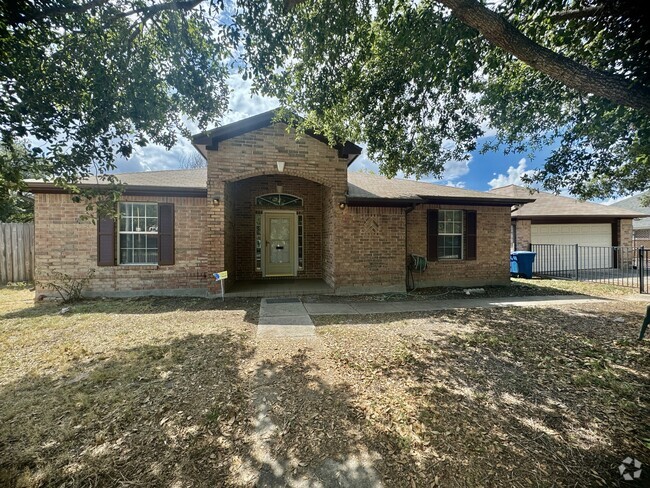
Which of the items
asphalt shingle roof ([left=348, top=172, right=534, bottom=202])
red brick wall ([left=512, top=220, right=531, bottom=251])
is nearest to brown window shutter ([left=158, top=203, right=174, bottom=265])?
Result: asphalt shingle roof ([left=348, top=172, right=534, bottom=202])

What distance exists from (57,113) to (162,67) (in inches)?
84.7

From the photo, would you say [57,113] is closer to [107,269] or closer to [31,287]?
[107,269]

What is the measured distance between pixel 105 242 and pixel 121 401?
6140 mm

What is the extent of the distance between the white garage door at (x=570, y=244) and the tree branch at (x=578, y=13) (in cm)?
1149

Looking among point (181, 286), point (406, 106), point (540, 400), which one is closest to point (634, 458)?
point (540, 400)

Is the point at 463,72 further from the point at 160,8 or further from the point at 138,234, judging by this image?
the point at 138,234

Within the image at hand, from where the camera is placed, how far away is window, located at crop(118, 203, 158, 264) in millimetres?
7484

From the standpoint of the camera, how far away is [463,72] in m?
4.90

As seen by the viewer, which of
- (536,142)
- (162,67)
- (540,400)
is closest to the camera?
(540,400)

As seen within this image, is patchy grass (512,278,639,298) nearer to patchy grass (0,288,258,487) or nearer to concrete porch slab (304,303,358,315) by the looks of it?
concrete porch slab (304,303,358,315)

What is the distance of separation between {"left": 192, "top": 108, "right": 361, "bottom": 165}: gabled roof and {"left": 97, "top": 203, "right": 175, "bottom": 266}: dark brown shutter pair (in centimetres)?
208

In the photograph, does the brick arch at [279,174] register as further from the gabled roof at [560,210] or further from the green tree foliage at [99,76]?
the gabled roof at [560,210]

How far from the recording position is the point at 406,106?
610 centimetres

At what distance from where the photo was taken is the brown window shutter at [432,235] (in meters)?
9.05
